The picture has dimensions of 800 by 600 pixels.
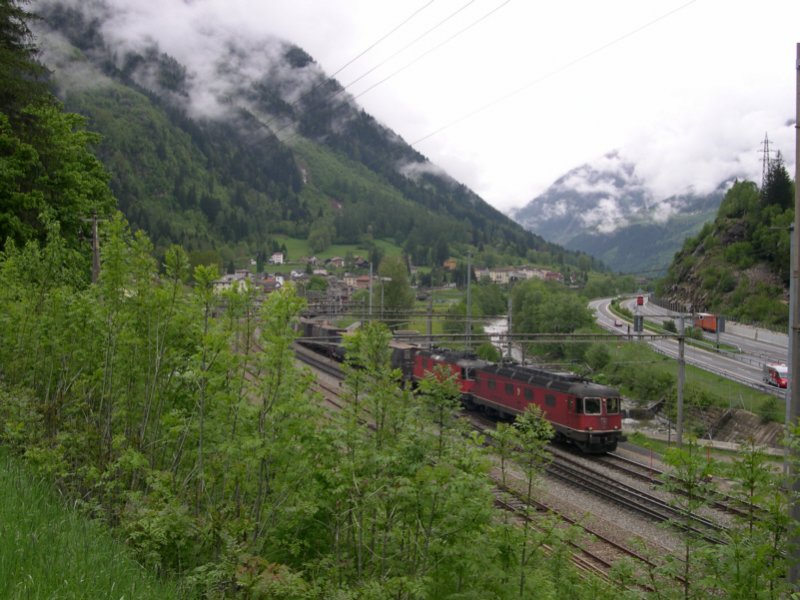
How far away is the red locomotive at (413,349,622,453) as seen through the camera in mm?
25766

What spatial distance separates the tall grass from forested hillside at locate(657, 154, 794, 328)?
68.3 meters

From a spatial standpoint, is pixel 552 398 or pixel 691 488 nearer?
pixel 691 488

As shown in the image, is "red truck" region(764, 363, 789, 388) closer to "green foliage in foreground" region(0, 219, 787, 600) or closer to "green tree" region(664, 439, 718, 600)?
"green foliage in foreground" region(0, 219, 787, 600)

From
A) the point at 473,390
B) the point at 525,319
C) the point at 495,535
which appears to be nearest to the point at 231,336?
the point at 495,535

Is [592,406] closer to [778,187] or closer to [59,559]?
[59,559]

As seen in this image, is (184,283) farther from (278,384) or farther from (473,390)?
(473,390)

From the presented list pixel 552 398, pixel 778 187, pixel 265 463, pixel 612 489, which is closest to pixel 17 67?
pixel 265 463

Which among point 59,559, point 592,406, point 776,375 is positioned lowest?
point 776,375

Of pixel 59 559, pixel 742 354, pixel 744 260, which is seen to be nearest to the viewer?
pixel 59 559

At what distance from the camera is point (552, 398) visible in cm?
2725

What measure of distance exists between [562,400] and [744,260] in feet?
214

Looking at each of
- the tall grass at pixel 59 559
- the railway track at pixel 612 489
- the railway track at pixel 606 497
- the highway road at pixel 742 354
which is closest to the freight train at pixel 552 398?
the railway track at pixel 606 497

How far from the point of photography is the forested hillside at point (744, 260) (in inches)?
2783

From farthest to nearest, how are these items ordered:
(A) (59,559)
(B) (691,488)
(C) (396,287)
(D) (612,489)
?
(C) (396,287)
(D) (612,489)
(B) (691,488)
(A) (59,559)
